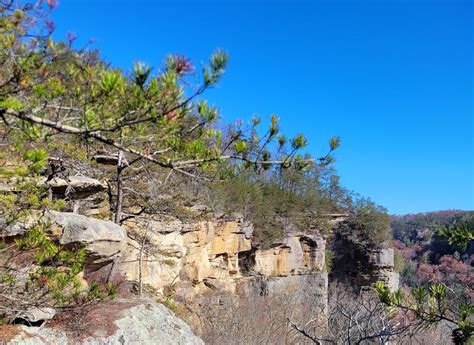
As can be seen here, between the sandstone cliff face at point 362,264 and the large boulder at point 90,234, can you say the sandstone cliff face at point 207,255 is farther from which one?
the sandstone cliff face at point 362,264

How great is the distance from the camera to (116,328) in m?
5.84

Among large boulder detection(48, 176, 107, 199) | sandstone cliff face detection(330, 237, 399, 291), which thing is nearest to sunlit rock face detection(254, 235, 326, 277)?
sandstone cliff face detection(330, 237, 399, 291)

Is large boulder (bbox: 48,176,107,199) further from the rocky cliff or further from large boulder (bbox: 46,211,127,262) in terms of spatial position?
large boulder (bbox: 46,211,127,262)

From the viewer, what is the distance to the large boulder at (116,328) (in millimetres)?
5039

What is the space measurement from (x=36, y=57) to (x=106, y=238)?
482cm

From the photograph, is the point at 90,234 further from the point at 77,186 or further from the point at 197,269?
the point at 197,269

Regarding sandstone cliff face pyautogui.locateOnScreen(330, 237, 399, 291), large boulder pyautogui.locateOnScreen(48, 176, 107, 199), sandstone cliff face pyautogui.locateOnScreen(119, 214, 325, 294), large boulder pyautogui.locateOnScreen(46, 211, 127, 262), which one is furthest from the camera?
sandstone cliff face pyautogui.locateOnScreen(330, 237, 399, 291)

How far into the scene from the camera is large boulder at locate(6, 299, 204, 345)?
5039 millimetres

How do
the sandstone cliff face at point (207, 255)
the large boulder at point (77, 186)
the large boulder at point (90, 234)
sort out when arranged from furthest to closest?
the sandstone cliff face at point (207, 255)
the large boulder at point (77, 186)
the large boulder at point (90, 234)

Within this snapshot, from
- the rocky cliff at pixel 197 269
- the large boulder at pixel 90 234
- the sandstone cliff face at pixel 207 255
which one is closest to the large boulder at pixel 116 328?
the rocky cliff at pixel 197 269

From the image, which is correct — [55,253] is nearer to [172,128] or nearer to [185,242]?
[172,128]

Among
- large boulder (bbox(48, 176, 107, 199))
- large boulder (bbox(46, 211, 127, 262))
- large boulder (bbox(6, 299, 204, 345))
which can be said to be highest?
large boulder (bbox(48, 176, 107, 199))

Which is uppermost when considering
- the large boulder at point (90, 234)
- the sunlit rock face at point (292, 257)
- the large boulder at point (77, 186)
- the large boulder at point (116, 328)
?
the large boulder at point (77, 186)

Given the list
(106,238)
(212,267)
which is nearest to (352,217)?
(212,267)
